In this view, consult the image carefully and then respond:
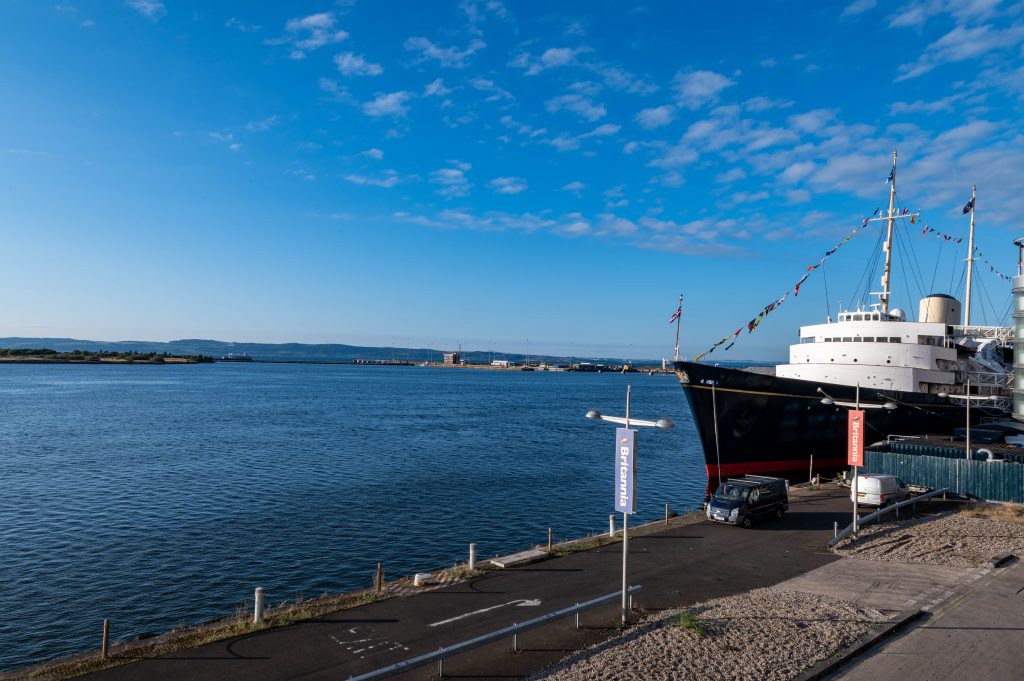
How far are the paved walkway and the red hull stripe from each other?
59.7 ft

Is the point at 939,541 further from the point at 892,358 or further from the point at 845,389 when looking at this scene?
the point at 892,358

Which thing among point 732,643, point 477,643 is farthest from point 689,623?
point 477,643

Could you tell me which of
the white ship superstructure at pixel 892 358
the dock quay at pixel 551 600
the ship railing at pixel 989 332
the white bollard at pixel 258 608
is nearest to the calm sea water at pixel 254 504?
the white bollard at pixel 258 608

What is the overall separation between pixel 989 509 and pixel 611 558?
18724 mm

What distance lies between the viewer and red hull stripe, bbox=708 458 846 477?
115 feet

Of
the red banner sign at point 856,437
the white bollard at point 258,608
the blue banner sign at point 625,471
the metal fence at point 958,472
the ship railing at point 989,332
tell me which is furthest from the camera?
the ship railing at point 989,332

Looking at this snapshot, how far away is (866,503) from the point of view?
2780 cm

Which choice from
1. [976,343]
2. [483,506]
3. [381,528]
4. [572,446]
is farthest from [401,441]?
[976,343]

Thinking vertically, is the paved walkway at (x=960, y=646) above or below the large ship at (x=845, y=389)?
below

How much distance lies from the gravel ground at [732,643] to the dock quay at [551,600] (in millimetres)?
596

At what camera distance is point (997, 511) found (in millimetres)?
26672

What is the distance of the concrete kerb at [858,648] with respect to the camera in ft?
39.9

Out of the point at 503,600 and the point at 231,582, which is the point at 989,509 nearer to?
the point at 503,600

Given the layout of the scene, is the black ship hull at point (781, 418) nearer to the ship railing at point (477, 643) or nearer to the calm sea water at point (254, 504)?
the calm sea water at point (254, 504)
